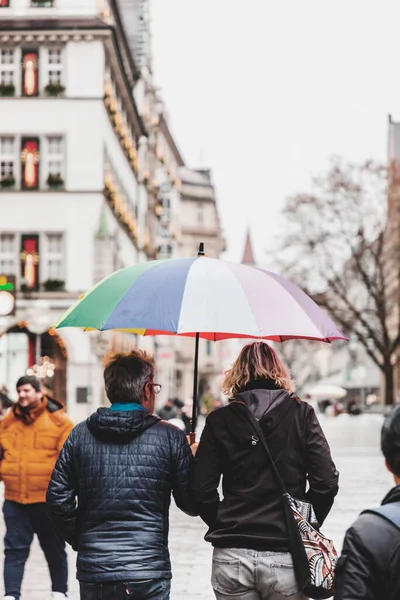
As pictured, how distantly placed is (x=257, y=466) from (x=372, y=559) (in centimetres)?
199

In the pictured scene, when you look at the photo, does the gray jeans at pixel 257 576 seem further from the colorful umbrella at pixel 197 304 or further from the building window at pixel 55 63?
the building window at pixel 55 63

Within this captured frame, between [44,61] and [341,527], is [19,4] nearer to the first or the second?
[44,61]

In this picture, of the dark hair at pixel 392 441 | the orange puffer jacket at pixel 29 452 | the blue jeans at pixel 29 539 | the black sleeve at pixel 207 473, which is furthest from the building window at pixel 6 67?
the dark hair at pixel 392 441

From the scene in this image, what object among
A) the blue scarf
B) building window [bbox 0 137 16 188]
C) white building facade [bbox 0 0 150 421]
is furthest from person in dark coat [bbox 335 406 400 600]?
building window [bbox 0 137 16 188]

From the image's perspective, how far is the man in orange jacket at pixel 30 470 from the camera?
9.37 m

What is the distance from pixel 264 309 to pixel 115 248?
40.6 meters

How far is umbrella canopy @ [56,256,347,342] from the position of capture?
6.32 meters

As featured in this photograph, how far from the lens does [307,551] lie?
5262mm

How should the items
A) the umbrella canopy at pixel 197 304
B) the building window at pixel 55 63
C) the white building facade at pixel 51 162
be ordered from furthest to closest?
the building window at pixel 55 63, the white building facade at pixel 51 162, the umbrella canopy at pixel 197 304

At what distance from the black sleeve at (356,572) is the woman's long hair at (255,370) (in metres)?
2.14

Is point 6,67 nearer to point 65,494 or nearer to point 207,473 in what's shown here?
point 65,494

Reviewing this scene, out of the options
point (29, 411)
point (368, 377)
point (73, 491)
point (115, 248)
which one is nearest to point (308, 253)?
point (115, 248)

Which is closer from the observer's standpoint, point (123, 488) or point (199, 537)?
point (123, 488)

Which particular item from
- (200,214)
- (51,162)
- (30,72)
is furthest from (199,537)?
(200,214)
